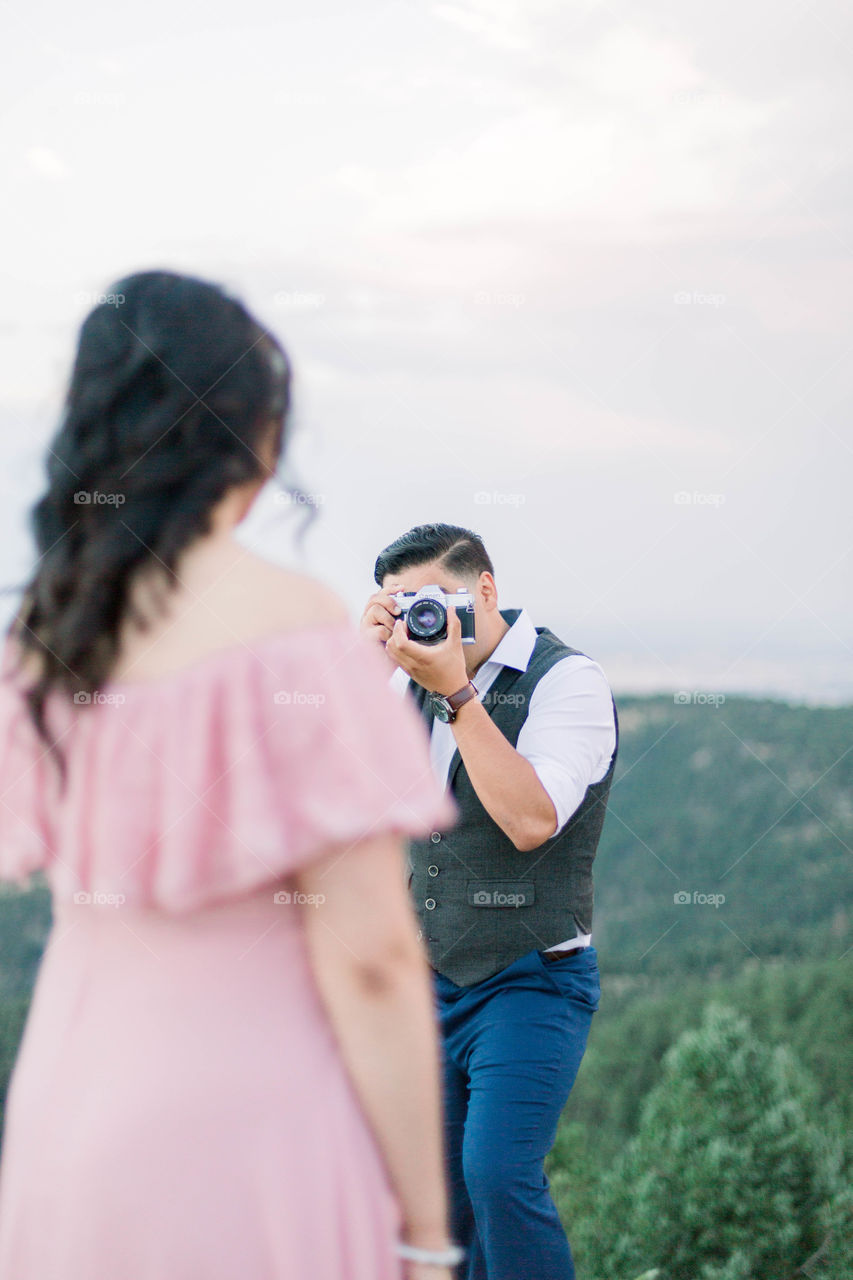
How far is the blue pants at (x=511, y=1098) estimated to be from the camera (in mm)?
1892

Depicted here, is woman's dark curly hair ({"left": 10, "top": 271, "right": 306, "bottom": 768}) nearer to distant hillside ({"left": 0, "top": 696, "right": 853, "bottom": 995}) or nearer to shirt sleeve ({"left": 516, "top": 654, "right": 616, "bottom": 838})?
shirt sleeve ({"left": 516, "top": 654, "right": 616, "bottom": 838})

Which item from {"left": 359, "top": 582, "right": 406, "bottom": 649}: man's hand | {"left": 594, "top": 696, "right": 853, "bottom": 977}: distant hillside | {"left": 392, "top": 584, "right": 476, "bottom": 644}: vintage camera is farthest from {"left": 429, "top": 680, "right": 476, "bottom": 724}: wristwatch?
{"left": 594, "top": 696, "right": 853, "bottom": 977}: distant hillside

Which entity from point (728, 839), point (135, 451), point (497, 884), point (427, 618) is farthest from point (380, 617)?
point (728, 839)

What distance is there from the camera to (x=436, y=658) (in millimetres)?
2057

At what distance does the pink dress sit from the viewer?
899 mm

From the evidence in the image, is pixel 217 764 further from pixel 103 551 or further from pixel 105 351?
pixel 105 351

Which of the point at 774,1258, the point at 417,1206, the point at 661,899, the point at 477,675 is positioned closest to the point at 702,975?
the point at 661,899

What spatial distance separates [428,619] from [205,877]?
1.25m

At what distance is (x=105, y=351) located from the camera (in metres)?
0.96

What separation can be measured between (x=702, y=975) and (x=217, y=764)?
11.8 meters

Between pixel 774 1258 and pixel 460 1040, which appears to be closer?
pixel 460 1040

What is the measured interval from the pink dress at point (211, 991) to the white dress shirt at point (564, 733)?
1115 millimetres

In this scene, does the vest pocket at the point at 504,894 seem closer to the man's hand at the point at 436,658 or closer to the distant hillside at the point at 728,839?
the man's hand at the point at 436,658

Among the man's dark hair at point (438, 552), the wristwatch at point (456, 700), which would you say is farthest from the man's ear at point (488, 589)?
the wristwatch at point (456, 700)
